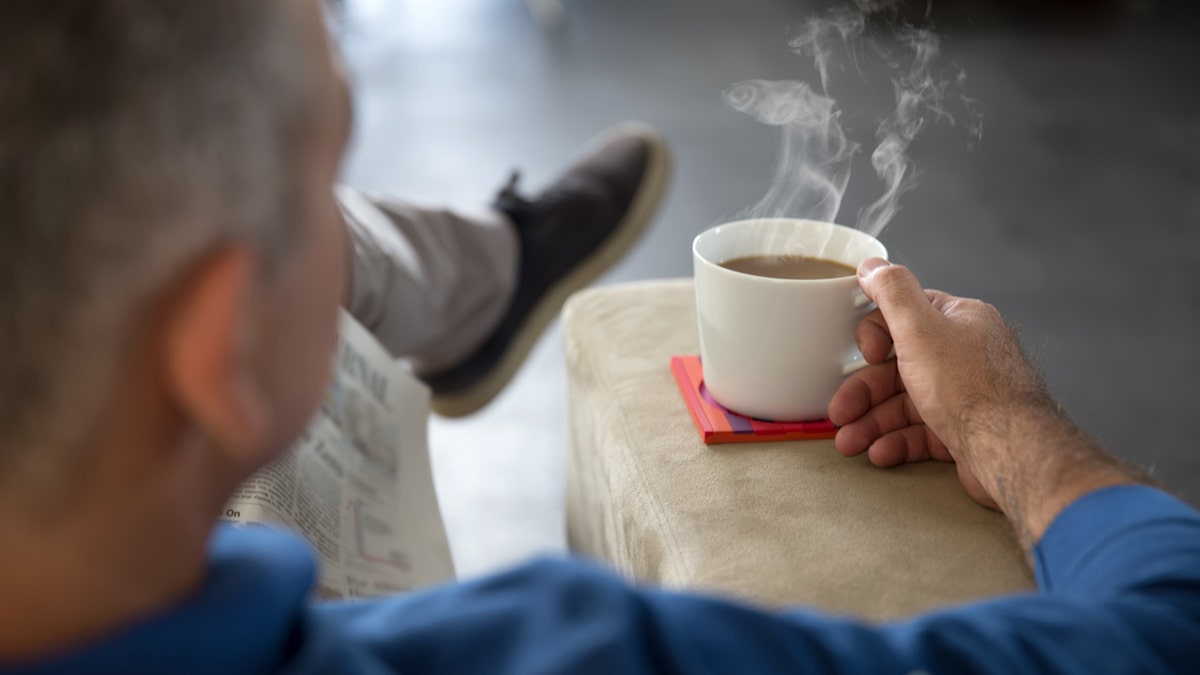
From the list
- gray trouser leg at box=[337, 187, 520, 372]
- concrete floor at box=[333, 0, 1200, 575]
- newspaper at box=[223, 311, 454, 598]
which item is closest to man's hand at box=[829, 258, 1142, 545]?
concrete floor at box=[333, 0, 1200, 575]

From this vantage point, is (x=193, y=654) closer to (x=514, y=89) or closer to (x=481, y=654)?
(x=481, y=654)

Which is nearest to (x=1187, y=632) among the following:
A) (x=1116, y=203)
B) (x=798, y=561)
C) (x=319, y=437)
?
(x=798, y=561)

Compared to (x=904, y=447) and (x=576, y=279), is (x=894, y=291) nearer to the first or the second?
(x=904, y=447)

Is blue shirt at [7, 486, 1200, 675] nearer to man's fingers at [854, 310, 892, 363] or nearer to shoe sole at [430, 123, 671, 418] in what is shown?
man's fingers at [854, 310, 892, 363]

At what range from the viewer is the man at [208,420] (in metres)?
0.38

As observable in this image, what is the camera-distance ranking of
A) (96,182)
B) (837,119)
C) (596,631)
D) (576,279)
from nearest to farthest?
(96,182) → (596,631) → (837,119) → (576,279)

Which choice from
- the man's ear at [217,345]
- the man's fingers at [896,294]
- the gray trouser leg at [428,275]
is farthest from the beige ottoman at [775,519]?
the gray trouser leg at [428,275]

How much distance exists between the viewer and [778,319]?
783mm

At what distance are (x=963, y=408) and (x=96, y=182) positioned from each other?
22.3 inches

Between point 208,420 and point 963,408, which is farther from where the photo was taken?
point 963,408

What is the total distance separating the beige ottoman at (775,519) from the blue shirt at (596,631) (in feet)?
0.31

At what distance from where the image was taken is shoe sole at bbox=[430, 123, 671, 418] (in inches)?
65.6

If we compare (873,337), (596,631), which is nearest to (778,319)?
(873,337)

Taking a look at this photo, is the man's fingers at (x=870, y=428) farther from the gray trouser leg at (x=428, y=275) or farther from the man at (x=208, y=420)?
the gray trouser leg at (x=428, y=275)
